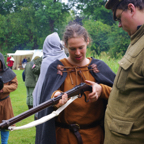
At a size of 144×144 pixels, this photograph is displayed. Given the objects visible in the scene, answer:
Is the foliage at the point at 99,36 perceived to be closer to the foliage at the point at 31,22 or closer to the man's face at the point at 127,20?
the foliage at the point at 31,22

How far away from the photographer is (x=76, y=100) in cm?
270

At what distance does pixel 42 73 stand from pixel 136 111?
2.77 metres

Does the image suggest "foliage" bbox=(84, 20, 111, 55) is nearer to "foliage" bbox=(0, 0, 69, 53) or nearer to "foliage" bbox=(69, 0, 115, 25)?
"foliage" bbox=(69, 0, 115, 25)

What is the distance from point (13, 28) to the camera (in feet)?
155

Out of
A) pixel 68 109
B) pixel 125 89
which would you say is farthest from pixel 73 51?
pixel 125 89

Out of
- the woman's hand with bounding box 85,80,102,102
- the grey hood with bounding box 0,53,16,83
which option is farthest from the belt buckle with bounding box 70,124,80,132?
the grey hood with bounding box 0,53,16,83

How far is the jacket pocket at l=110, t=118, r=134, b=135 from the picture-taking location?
204 centimetres

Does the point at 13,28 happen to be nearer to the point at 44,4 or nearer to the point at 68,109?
the point at 44,4

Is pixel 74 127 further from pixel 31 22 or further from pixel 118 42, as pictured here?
pixel 31 22

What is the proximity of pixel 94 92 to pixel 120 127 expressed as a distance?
58cm

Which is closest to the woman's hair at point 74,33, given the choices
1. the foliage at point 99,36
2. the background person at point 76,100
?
the background person at point 76,100

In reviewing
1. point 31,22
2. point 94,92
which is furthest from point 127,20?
point 31,22

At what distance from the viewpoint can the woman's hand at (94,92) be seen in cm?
256

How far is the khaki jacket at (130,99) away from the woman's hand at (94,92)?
390mm
